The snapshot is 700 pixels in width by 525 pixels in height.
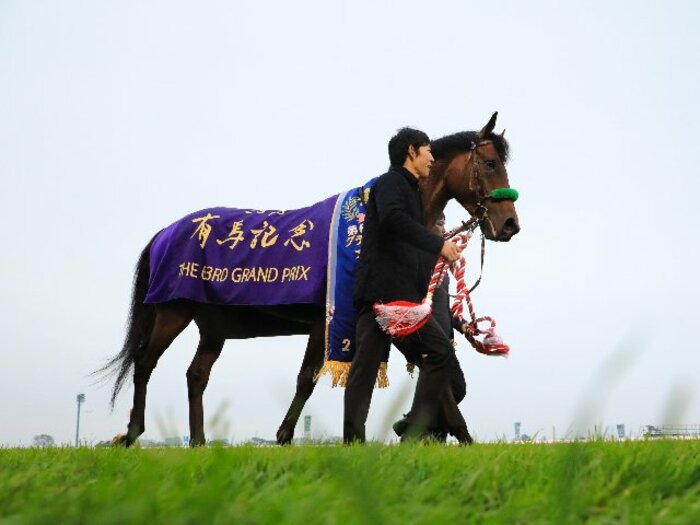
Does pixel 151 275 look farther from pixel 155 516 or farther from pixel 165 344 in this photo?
pixel 155 516

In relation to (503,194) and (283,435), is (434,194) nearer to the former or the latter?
(503,194)

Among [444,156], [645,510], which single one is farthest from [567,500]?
[444,156]

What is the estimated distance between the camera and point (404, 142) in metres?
4.70

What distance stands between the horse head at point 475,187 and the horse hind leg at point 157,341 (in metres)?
2.58

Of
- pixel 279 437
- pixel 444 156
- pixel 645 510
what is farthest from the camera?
pixel 279 437

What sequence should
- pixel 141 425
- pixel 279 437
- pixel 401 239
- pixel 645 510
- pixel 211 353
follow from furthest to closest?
pixel 211 353 < pixel 141 425 < pixel 279 437 < pixel 401 239 < pixel 645 510

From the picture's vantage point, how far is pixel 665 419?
1295mm

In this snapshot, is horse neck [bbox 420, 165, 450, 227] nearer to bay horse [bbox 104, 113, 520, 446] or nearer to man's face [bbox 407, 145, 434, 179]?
bay horse [bbox 104, 113, 520, 446]

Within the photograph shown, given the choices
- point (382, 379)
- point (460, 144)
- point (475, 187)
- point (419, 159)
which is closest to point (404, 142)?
point (419, 159)

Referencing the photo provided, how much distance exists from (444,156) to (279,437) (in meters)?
2.51

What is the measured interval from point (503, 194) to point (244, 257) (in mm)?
2265

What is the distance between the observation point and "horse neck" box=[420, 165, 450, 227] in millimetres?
5621

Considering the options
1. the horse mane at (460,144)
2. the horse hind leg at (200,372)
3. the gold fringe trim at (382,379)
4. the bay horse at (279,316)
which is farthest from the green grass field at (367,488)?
the horse hind leg at (200,372)

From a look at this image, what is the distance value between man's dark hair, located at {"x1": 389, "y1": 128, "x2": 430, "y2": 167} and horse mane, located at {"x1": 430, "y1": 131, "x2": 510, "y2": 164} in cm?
111
